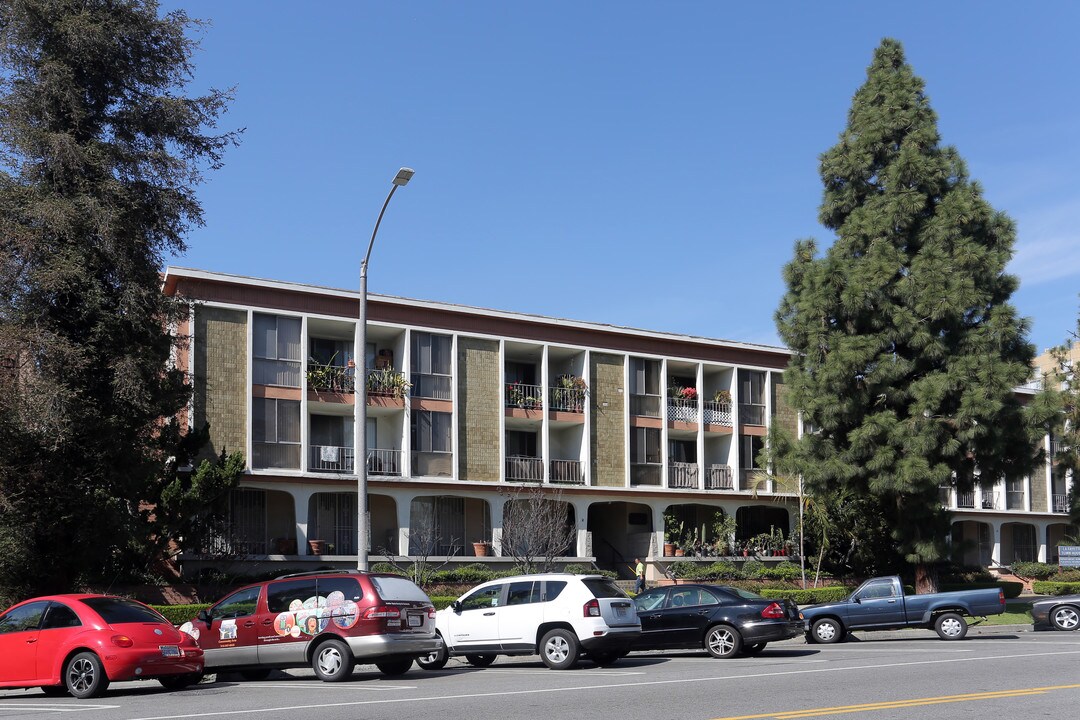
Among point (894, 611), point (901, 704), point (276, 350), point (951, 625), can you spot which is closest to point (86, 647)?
point (901, 704)

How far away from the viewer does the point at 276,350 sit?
34844 mm

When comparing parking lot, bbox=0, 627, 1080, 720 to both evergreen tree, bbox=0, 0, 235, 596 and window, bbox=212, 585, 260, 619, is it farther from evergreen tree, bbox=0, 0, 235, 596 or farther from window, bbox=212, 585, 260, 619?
evergreen tree, bbox=0, 0, 235, 596

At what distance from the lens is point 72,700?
14.4 m

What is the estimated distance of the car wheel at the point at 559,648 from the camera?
17938 millimetres

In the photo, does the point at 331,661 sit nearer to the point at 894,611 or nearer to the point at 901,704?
the point at 901,704

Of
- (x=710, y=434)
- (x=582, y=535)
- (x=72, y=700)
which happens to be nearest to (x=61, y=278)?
(x=72, y=700)

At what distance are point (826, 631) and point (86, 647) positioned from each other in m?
16.0

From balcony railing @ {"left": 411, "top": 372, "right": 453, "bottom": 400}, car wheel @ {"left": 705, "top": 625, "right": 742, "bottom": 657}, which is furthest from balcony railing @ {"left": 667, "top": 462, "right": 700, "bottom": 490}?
car wheel @ {"left": 705, "top": 625, "right": 742, "bottom": 657}

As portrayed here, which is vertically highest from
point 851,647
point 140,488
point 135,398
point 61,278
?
point 61,278

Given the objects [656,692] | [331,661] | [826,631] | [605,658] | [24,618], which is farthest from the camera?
[826,631]

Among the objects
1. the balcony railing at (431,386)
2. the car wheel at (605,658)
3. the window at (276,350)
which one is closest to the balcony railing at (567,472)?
the balcony railing at (431,386)

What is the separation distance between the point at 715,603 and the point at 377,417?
64.8 ft

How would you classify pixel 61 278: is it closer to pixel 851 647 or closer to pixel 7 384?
pixel 7 384

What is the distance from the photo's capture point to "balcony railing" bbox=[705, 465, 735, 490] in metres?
43.6
